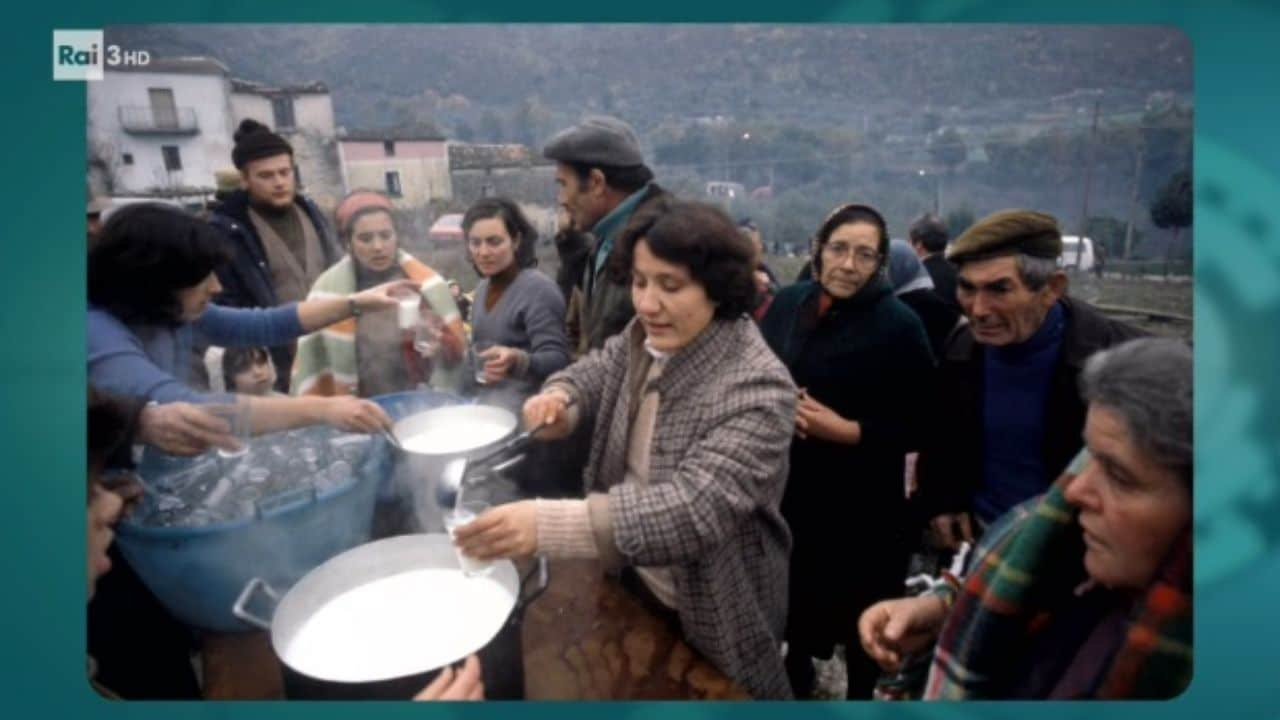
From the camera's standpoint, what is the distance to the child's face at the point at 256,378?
61.9 inches

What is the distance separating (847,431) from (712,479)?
35 centimetres

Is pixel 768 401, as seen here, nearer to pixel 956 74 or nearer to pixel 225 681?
pixel 956 74

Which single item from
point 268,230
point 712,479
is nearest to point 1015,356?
point 712,479

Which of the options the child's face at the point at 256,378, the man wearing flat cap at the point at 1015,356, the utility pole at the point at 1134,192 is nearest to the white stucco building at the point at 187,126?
the child's face at the point at 256,378

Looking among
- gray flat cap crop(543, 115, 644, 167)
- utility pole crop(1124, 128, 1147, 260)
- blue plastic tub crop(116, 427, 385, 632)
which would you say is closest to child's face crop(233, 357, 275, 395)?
blue plastic tub crop(116, 427, 385, 632)

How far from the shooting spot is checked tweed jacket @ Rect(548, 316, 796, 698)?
54.9 inches

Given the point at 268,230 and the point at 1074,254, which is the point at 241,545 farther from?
the point at 1074,254

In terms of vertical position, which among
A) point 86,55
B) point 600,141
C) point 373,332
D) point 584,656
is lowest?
point 584,656

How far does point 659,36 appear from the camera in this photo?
1534 mm

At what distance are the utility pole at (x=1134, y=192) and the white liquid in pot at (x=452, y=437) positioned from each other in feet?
4.26

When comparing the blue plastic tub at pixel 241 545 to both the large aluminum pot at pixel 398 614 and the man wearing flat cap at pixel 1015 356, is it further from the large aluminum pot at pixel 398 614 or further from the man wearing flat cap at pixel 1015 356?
the man wearing flat cap at pixel 1015 356

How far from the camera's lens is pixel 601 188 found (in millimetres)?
1578

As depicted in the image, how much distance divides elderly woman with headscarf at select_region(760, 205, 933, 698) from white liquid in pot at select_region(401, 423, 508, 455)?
1.98 feet

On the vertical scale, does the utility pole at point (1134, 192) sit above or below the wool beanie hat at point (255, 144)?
below
